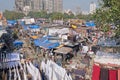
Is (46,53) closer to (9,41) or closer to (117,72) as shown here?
(9,41)

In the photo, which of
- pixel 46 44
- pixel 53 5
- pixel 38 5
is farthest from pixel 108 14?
pixel 53 5

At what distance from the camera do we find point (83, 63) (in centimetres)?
1516

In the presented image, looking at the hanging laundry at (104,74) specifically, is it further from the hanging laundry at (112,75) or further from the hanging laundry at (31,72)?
the hanging laundry at (31,72)

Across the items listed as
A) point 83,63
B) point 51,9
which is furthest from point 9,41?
point 51,9

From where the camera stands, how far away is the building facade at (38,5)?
326 feet

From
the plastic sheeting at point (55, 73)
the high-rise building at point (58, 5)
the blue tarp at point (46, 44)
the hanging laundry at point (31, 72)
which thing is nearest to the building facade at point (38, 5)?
the high-rise building at point (58, 5)

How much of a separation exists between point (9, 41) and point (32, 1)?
92178mm

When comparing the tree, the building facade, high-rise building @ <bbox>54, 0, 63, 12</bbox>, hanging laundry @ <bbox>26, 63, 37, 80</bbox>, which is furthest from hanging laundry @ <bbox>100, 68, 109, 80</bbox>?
high-rise building @ <bbox>54, 0, 63, 12</bbox>

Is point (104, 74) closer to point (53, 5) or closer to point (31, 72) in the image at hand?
point (31, 72)

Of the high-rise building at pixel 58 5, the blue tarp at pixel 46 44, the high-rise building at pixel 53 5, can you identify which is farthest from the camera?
the high-rise building at pixel 58 5

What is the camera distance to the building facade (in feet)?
326

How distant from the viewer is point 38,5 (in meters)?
113

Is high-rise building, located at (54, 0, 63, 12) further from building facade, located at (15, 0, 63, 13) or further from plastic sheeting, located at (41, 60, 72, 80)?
plastic sheeting, located at (41, 60, 72, 80)

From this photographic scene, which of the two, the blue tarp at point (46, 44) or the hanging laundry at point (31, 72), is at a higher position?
the hanging laundry at point (31, 72)
